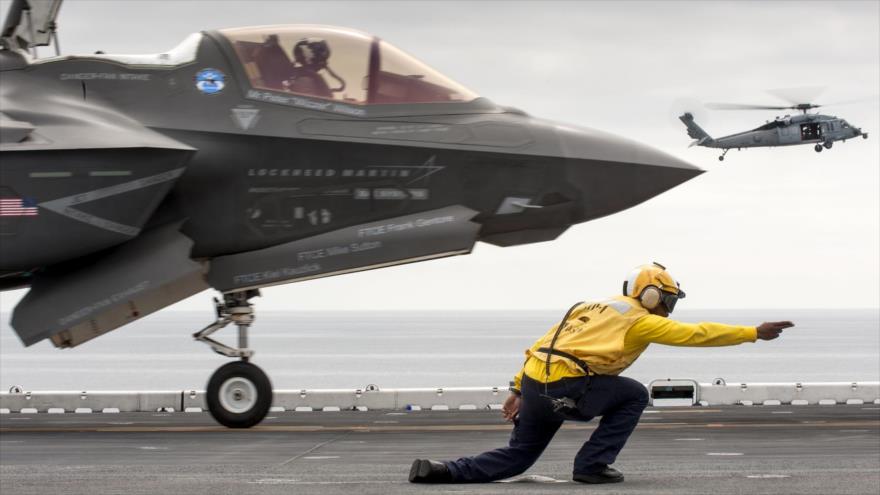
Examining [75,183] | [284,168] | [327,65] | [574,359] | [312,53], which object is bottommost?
[574,359]

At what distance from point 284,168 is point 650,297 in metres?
3.28

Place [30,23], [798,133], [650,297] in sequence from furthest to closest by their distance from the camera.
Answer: [798,133], [30,23], [650,297]

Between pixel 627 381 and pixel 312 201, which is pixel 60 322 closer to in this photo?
pixel 312 201

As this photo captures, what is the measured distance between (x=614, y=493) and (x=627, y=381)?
4.95ft

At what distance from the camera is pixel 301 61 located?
1120 centimetres

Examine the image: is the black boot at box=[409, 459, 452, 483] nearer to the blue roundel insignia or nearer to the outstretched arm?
the outstretched arm

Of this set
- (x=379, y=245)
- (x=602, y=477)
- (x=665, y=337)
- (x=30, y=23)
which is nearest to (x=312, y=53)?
(x=379, y=245)

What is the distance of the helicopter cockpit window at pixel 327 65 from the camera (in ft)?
36.7

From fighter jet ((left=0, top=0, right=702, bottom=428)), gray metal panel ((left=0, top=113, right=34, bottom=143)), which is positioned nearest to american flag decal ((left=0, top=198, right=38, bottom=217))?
gray metal panel ((left=0, top=113, right=34, bottom=143))

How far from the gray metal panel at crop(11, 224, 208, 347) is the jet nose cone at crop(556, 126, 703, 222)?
3.41 m

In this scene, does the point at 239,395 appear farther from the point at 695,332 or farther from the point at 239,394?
the point at 695,332

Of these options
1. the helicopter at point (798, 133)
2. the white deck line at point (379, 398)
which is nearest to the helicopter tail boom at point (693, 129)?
the helicopter at point (798, 133)

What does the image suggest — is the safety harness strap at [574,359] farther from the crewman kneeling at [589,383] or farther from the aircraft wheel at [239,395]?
the aircraft wheel at [239,395]

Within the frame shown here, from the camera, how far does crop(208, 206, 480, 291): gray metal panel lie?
11.3 m
